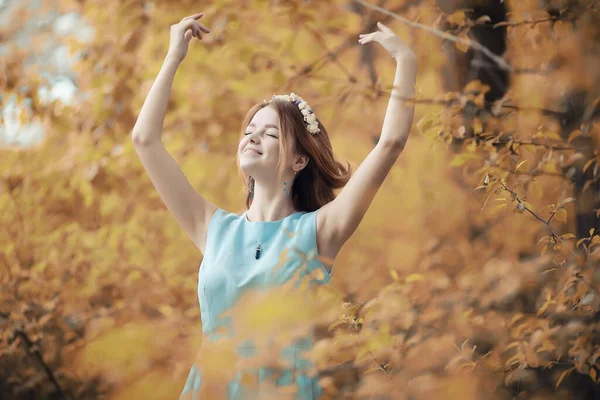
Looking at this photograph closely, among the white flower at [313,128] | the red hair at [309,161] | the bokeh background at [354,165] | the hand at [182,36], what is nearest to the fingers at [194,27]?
the hand at [182,36]

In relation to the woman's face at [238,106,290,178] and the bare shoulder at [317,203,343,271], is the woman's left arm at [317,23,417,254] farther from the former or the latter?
the woman's face at [238,106,290,178]

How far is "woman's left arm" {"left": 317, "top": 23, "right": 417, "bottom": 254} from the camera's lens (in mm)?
1434

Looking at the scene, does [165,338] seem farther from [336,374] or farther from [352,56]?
[352,56]

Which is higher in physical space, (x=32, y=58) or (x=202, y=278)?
(x=32, y=58)

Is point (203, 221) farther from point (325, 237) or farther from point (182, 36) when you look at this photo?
point (182, 36)

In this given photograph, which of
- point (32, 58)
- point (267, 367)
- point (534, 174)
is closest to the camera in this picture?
point (267, 367)

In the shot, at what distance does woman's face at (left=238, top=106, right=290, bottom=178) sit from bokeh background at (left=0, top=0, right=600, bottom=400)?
12.5 inches

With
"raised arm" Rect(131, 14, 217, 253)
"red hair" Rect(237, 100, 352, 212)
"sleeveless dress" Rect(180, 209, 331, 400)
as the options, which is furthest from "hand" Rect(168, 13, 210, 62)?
"sleeveless dress" Rect(180, 209, 331, 400)

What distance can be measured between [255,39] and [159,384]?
182 centimetres

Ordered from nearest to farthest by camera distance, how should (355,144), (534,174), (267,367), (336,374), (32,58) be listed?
(267,367) → (534,174) → (336,374) → (32,58) → (355,144)

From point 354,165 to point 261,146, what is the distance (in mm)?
458

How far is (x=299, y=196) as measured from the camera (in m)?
1.73

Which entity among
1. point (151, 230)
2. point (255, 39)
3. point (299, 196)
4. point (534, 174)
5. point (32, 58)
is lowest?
point (151, 230)

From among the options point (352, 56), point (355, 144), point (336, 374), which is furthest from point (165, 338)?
point (352, 56)
